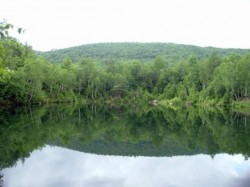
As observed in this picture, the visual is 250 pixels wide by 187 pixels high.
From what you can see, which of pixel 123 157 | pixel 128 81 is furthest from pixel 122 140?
pixel 128 81

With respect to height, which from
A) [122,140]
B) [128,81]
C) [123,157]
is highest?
[123,157]

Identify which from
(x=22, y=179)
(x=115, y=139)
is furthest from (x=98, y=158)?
(x=115, y=139)

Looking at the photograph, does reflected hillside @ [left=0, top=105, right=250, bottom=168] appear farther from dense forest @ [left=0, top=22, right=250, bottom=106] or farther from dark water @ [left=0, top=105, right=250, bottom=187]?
dense forest @ [left=0, top=22, right=250, bottom=106]

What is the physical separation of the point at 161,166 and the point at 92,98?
9631cm

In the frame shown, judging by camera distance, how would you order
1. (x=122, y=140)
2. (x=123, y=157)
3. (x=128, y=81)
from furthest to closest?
1. (x=128, y=81)
2. (x=122, y=140)
3. (x=123, y=157)

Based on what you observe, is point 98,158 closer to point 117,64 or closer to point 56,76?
point 56,76

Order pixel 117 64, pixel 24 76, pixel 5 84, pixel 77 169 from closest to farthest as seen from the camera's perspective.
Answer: pixel 77 169 < pixel 5 84 < pixel 24 76 < pixel 117 64

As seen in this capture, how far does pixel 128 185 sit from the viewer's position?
15.8m

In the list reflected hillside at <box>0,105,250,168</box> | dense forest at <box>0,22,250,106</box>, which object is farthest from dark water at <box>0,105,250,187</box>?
dense forest at <box>0,22,250,106</box>

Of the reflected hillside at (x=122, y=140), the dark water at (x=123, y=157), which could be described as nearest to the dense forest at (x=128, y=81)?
the reflected hillside at (x=122, y=140)

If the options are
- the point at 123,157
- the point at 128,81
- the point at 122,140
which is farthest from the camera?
the point at 128,81

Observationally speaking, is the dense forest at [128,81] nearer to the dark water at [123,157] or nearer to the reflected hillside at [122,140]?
the reflected hillside at [122,140]

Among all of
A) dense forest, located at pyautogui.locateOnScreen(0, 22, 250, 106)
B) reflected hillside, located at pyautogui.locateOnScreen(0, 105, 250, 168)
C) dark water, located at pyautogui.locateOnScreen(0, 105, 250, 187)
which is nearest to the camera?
dark water, located at pyautogui.locateOnScreen(0, 105, 250, 187)

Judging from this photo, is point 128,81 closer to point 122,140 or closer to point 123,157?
point 122,140
